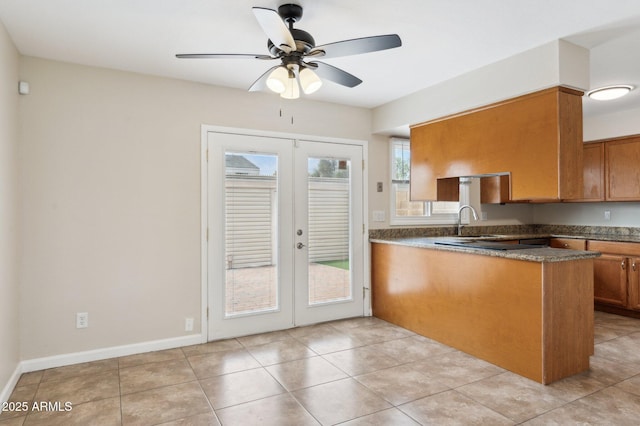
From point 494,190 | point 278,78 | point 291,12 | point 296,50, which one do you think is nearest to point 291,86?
point 278,78

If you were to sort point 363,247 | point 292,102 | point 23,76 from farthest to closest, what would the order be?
1. point 363,247
2. point 292,102
3. point 23,76

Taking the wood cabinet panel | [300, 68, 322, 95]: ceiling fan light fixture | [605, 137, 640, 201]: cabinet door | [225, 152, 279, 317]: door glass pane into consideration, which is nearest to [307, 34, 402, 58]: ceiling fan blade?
[300, 68, 322, 95]: ceiling fan light fixture

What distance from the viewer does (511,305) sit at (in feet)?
9.73

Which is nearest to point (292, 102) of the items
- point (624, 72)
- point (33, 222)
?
point (33, 222)

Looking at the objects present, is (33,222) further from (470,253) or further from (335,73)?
(470,253)

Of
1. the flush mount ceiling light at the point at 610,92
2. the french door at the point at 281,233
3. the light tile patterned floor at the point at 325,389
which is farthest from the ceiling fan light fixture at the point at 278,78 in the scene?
the flush mount ceiling light at the point at 610,92

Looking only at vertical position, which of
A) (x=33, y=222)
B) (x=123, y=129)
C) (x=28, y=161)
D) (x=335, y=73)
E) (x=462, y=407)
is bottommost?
(x=462, y=407)

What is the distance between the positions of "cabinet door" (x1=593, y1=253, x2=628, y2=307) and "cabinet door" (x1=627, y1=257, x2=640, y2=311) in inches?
2.0

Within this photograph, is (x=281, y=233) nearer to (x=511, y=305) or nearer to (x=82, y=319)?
(x=82, y=319)

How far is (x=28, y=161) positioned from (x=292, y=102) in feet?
8.01

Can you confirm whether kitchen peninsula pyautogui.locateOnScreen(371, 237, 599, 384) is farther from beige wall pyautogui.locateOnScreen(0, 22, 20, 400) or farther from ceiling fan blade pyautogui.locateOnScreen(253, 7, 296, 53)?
beige wall pyautogui.locateOnScreen(0, 22, 20, 400)

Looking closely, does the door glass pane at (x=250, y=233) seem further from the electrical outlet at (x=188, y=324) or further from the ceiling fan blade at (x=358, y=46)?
the ceiling fan blade at (x=358, y=46)

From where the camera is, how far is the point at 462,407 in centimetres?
243

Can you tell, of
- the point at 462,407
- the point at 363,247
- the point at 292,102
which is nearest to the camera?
the point at 462,407
